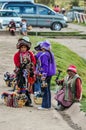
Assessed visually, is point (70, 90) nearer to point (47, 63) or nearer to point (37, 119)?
point (47, 63)

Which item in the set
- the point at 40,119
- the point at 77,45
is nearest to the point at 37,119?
the point at 40,119

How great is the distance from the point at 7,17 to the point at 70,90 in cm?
3029

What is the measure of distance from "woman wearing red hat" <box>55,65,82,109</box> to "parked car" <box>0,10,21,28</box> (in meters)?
28.5

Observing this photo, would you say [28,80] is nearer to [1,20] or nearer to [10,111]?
[10,111]

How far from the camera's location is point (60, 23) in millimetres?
42625

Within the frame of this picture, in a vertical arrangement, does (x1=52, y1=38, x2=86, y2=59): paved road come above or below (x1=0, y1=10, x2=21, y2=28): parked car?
below

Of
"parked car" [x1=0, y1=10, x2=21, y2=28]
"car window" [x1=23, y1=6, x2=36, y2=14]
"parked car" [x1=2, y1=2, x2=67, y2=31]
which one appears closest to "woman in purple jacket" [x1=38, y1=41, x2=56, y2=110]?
"parked car" [x1=0, y1=10, x2=21, y2=28]

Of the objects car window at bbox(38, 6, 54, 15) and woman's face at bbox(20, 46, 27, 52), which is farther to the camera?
car window at bbox(38, 6, 54, 15)

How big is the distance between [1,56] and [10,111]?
34.2 ft

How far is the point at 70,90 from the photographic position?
11.3m

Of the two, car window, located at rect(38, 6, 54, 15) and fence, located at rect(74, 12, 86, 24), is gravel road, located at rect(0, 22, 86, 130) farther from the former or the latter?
fence, located at rect(74, 12, 86, 24)

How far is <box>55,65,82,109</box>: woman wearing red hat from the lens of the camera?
11156 mm

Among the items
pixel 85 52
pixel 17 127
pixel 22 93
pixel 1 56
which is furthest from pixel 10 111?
pixel 85 52

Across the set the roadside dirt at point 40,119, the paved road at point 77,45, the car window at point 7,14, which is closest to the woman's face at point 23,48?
the roadside dirt at point 40,119
